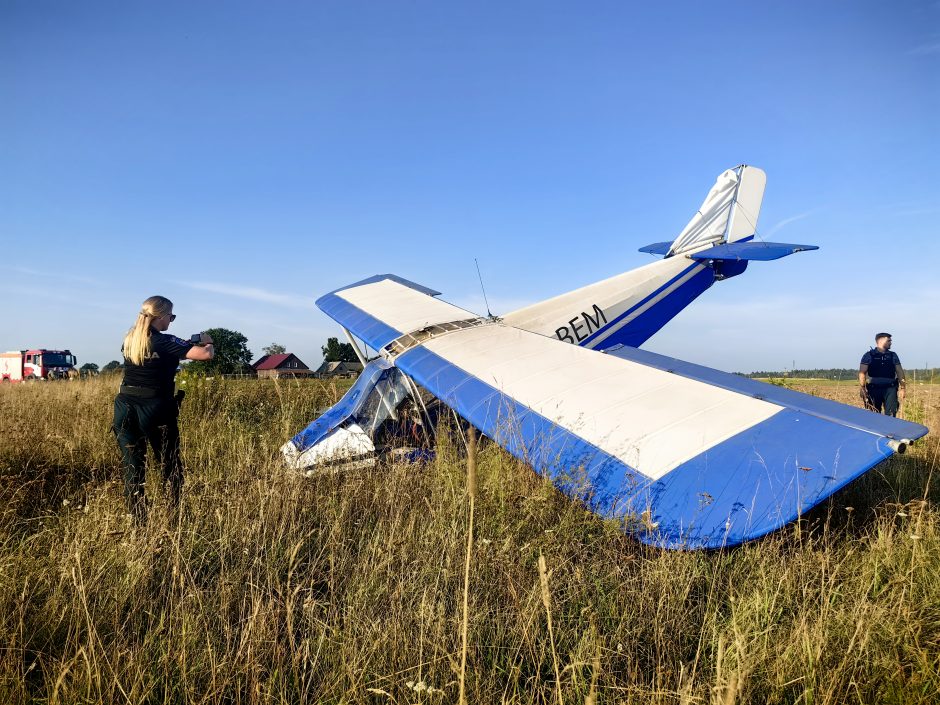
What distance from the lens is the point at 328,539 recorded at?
3.08m

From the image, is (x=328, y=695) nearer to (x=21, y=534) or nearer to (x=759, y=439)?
(x=21, y=534)

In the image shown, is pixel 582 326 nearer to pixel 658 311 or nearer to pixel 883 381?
pixel 658 311

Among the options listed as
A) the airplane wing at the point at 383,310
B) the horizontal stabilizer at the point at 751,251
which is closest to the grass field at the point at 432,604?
the airplane wing at the point at 383,310

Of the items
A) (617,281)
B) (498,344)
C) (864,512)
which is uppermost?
(617,281)

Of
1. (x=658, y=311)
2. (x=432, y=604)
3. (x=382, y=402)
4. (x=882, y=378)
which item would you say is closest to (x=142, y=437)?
(x=382, y=402)

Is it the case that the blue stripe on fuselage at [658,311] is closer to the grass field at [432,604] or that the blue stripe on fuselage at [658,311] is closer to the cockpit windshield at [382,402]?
the cockpit windshield at [382,402]

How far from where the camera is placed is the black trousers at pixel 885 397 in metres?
9.99

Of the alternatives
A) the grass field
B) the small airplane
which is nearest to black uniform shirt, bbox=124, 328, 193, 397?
the grass field

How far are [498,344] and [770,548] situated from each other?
3389 millimetres

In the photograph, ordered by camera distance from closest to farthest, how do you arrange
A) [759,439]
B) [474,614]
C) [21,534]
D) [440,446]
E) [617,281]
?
[474,614] → [21,534] → [759,439] → [440,446] → [617,281]

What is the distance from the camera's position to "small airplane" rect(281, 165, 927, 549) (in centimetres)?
327

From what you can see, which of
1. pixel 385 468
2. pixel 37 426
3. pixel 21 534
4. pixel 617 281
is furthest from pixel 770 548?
pixel 37 426

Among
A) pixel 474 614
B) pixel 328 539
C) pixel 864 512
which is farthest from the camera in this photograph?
pixel 864 512

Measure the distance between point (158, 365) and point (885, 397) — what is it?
12.3 meters
